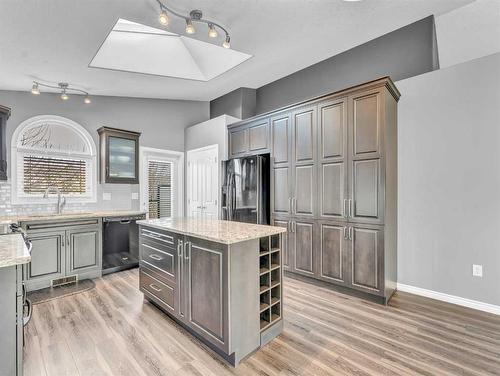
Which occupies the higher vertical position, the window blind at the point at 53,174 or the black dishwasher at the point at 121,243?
the window blind at the point at 53,174

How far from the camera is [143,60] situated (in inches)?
142

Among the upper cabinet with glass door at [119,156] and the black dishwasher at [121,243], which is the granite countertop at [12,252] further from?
the upper cabinet with glass door at [119,156]

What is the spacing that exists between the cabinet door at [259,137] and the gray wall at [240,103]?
0.87 m

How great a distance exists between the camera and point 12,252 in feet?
5.17

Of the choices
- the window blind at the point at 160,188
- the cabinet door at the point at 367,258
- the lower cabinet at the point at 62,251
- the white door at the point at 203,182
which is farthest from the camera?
the window blind at the point at 160,188

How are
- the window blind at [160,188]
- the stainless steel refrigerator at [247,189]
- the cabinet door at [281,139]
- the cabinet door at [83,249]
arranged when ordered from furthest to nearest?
the window blind at [160,188], the stainless steel refrigerator at [247,189], the cabinet door at [281,139], the cabinet door at [83,249]

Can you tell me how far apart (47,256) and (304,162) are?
3471 millimetres

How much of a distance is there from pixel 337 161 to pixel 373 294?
1.54m

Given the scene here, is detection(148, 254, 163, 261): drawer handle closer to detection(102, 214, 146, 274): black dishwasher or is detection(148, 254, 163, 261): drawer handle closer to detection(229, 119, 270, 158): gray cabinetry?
detection(102, 214, 146, 274): black dishwasher

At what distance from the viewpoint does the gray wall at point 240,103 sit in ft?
16.8

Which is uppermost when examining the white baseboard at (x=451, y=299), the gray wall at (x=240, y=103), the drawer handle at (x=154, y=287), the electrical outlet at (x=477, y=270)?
the gray wall at (x=240, y=103)

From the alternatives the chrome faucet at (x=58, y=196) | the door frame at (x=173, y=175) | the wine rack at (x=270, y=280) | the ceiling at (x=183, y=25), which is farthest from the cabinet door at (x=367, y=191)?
the chrome faucet at (x=58, y=196)

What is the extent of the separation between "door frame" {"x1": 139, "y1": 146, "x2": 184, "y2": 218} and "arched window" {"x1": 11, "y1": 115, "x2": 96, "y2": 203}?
80 cm

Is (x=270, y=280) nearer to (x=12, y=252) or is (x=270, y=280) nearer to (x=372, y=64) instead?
(x=12, y=252)
